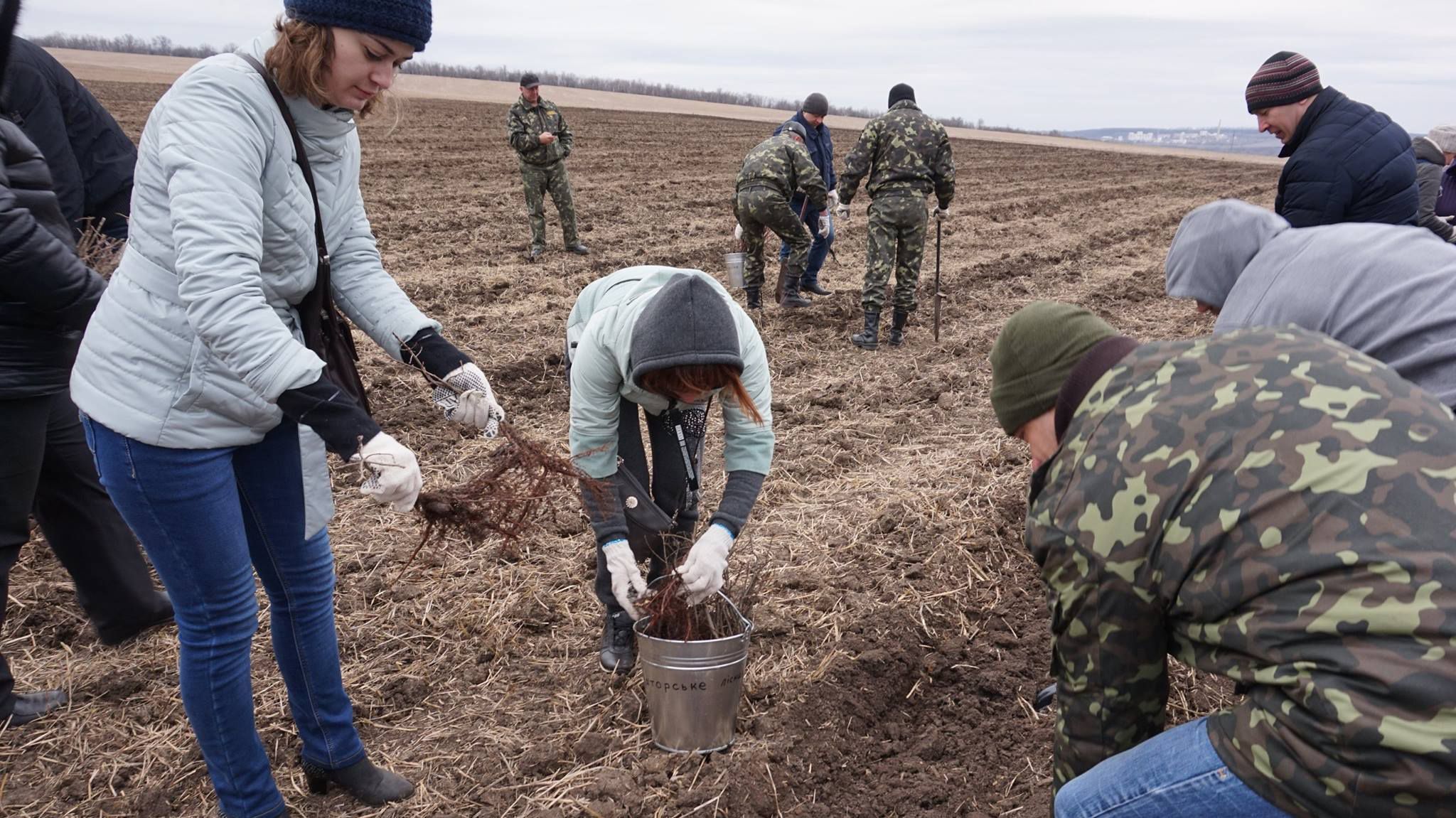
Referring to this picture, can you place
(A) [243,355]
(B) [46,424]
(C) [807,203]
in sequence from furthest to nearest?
1. (C) [807,203]
2. (B) [46,424]
3. (A) [243,355]

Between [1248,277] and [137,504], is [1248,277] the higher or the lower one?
the higher one

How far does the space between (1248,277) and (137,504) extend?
2.56 m

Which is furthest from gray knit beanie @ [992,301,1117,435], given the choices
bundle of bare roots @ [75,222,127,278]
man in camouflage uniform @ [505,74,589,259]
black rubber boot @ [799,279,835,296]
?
man in camouflage uniform @ [505,74,589,259]

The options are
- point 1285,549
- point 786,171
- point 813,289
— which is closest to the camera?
point 1285,549

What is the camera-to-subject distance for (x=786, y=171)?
7.98 m

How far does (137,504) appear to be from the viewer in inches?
81.0

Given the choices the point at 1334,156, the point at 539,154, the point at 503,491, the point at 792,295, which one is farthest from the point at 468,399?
the point at 539,154

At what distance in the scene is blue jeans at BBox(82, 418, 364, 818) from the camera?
6.73 ft

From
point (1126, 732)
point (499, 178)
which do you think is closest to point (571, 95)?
point (499, 178)

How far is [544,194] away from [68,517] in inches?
301

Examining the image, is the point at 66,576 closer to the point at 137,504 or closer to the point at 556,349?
the point at 137,504

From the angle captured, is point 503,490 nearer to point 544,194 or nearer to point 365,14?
point 365,14

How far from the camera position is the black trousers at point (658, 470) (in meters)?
3.03

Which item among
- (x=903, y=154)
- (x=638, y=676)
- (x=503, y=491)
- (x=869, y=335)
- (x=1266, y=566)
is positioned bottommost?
(x=638, y=676)
